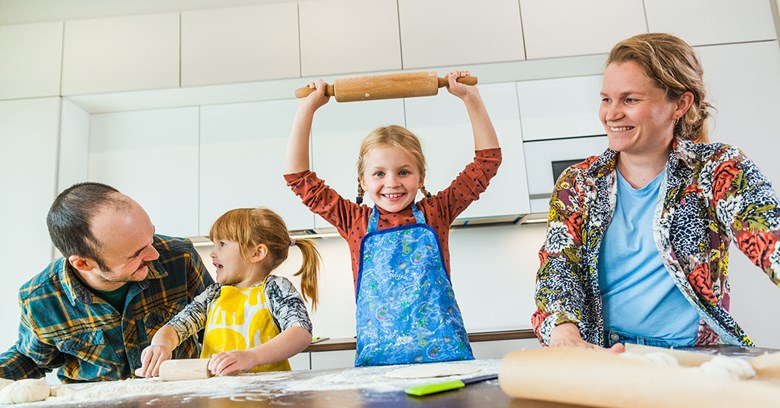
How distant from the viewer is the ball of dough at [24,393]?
0.72 m

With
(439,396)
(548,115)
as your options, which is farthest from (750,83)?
(439,396)

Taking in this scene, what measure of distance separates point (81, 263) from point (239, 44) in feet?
5.29

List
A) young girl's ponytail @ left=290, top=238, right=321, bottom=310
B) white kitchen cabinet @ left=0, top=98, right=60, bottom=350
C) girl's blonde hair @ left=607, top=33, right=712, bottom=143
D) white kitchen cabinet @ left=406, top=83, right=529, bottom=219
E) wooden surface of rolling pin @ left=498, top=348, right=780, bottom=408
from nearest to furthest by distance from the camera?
1. wooden surface of rolling pin @ left=498, top=348, right=780, bottom=408
2. girl's blonde hair @ left=607, top=33, right=712, bottom=143
3. young girl's ponytail @ left=290, top=238, right=321, bottom=310
4. white kitchen cabinet @ left=0, top=98, right=60, bottom=350
5. white kitchen cabinet @ left=406, top=83, right=529, bottom=219

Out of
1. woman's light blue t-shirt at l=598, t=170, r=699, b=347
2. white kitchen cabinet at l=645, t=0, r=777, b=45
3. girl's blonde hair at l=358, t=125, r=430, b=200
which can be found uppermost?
white kitchen cabinet at l=645, t=0, r=777, b=45

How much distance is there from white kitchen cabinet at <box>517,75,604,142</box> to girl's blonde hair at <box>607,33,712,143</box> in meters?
1.53

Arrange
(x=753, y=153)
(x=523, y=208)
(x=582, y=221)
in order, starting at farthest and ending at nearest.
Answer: (x=523, y=208)
(x=753, y=153)
(x=582, y=221)

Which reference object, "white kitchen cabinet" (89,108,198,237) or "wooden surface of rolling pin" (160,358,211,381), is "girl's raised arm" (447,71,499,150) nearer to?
"wooden surface of rolling pin" (160,358,211,381)

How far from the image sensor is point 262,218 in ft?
4.66

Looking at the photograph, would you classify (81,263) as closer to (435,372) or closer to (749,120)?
(435,372)

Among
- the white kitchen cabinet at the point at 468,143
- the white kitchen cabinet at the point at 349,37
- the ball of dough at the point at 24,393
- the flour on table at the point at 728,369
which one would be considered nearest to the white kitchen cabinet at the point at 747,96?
the white kitchen cabinet at the point at 468,143

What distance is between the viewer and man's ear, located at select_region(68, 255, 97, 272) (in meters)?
1.15

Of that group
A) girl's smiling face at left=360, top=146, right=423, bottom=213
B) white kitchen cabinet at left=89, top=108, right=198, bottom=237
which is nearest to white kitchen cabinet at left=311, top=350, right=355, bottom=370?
white kitchen cabinet at left=89, top=108, right=198, bottom=237

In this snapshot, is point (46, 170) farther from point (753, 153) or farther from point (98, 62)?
point (753, 153)

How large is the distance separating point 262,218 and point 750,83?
220 centimetres
